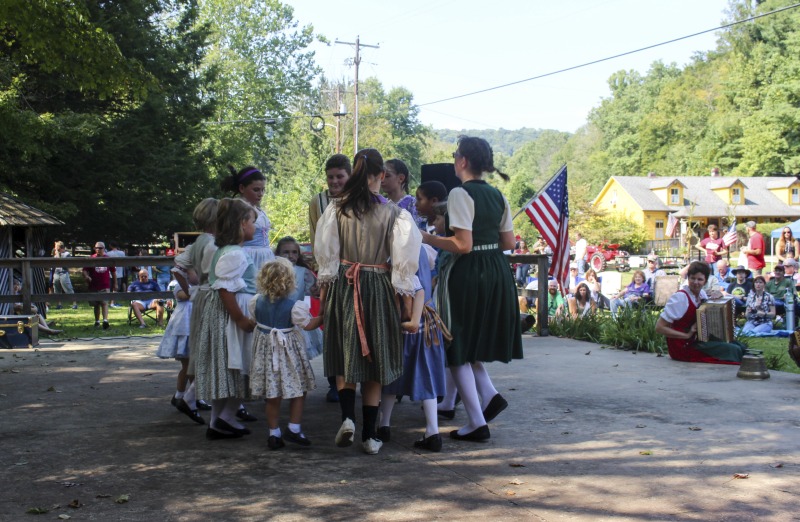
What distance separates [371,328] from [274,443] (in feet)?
3.12

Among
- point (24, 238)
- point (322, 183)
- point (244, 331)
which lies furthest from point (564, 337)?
point (322, 183)

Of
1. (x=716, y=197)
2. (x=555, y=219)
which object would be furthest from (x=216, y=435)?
(x=716, y=197)

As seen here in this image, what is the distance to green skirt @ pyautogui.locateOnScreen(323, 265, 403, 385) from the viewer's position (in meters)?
5.16

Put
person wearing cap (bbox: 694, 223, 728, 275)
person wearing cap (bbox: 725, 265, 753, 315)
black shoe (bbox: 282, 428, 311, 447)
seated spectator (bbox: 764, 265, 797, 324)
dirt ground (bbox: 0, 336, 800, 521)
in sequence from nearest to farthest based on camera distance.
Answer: dirt ground (bbox: 0, 336, 800, 521), black shoe (bbox: 282, 428, 311, 447), seated spectator (bbox: 764, 265, 797, 324), person wearing cap (bbox: 725, 265, 753, 315), person wearing cap (bbox: 694, 223, 728, 275)

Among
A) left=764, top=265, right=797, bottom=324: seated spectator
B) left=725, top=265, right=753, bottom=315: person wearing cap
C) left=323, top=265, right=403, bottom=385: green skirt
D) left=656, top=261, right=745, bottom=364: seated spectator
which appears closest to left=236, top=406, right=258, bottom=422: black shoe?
left=323, top=265, right=403, bottom=385: green skirt

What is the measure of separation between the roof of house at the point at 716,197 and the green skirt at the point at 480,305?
2599 inches

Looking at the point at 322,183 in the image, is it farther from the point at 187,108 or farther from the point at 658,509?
the point at 658,509

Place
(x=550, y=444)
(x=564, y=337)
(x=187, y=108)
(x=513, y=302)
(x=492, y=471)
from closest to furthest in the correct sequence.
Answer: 1. (x=492, y=471)
2. (x=550, y=444)
3. (x=513, y=302)
4. (x=564, y=337)
5. (x=187, y=108)

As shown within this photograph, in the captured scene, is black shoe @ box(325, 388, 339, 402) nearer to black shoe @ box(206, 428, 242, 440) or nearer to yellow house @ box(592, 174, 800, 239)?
black shoe @ box(206, 428, 242, 440)

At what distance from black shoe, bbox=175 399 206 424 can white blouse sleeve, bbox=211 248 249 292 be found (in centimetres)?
103

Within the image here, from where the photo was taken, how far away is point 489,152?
5668mm

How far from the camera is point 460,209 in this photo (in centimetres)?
548

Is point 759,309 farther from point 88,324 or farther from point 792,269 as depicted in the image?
point 88,324

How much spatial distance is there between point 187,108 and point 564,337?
1940cm
